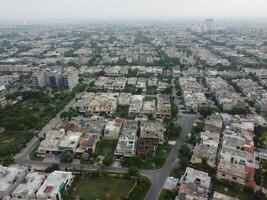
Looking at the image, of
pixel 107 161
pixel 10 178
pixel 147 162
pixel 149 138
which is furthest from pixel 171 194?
pixel 10 178

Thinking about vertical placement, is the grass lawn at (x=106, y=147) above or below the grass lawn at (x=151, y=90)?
above

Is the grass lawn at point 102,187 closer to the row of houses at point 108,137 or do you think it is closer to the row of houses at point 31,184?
the row of houses at point 31,184

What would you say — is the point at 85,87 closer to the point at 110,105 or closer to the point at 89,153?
the point at 110,105

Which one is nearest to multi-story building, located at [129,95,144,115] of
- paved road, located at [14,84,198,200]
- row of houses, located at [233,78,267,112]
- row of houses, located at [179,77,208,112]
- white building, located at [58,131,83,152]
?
paved road, located at [14,84,198,200]

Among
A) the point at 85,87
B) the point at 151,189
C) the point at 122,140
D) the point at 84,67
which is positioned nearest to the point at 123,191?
the point at 151,189

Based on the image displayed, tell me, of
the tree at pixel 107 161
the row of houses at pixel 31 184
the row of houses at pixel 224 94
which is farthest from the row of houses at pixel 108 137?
the row of houses at pixel 224 94
